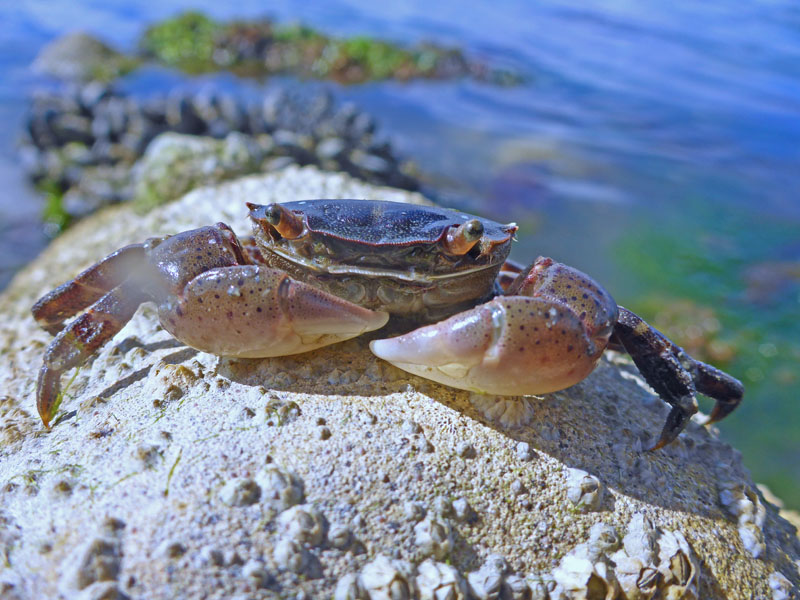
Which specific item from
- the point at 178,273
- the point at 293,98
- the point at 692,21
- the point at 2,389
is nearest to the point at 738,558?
the point at 178,273

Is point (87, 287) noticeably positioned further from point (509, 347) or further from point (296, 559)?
point (509, 347)

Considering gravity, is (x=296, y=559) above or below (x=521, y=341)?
below

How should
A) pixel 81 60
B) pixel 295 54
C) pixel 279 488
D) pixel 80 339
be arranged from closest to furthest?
pixel 279 488 < pixel 80 339 < pixel 81 60 < pixel 295 54

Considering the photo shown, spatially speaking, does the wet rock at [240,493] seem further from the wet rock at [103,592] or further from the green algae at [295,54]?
the green algae at [295,54]

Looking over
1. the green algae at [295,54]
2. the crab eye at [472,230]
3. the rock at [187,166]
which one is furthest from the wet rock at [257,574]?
the green algae at [295,54]

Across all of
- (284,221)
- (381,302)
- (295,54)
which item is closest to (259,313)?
(284,221)

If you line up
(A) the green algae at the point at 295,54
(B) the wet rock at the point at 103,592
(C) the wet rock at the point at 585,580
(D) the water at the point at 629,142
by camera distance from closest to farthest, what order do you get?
(B) the wet rock at the point at 103,592
(C) the wet rock at the point at 585,580
(D) the water at the point at 629,142
(A) the green algae at the point at 295,54

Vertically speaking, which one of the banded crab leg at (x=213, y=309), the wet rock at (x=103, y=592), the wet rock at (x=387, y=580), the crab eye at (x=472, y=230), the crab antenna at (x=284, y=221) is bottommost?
the wet rock at (x=387, y=580)

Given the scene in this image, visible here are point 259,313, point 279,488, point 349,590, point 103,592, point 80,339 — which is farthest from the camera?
point 80,339
